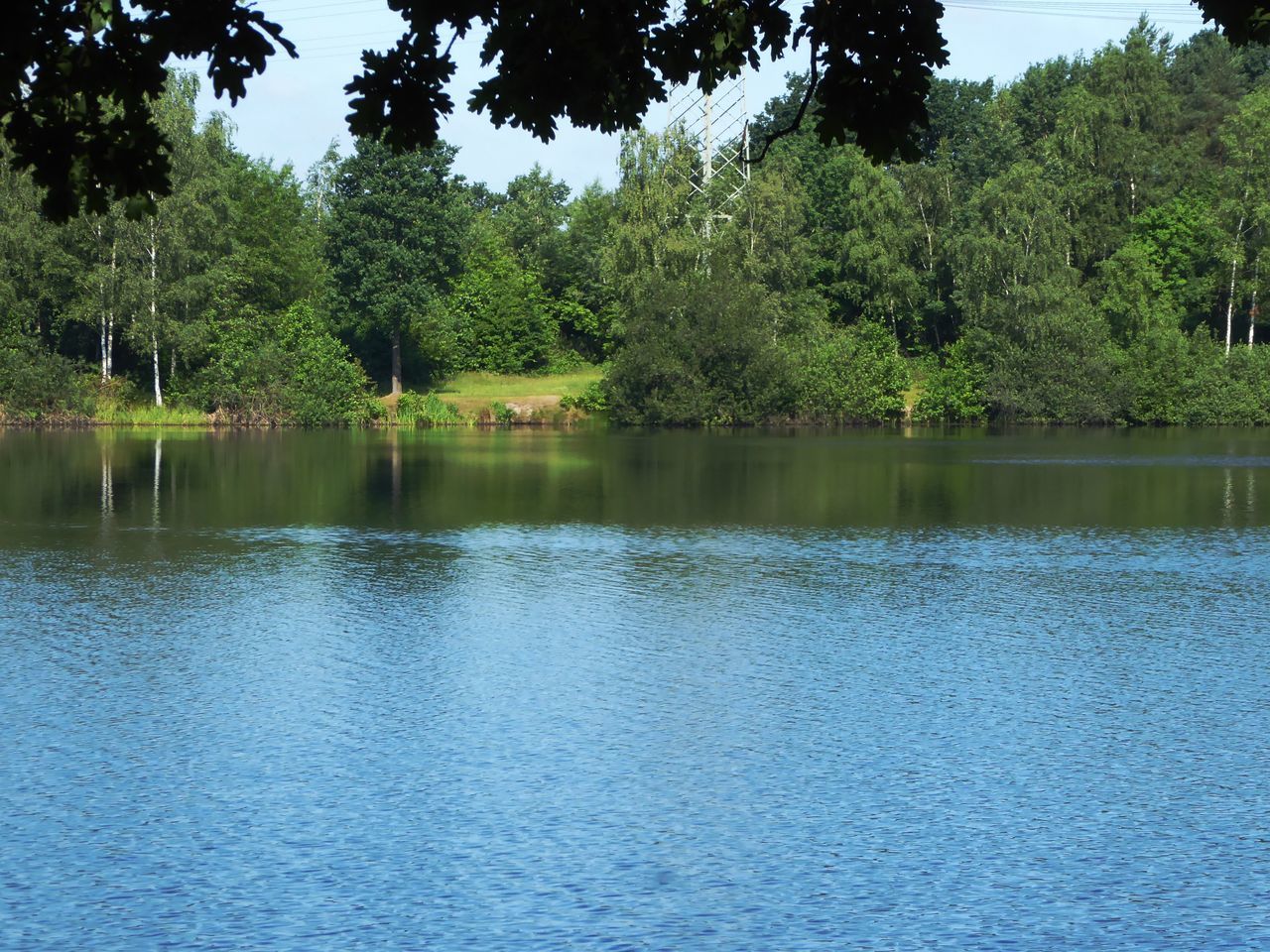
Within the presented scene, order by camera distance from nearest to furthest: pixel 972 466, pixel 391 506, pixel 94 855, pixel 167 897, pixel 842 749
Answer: pixel 167 897, pixel 94 855, pixel 842 749, pixel 391 506, pixel 972 466

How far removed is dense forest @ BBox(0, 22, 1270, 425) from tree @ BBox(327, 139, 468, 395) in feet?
0.48

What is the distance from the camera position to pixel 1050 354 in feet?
240

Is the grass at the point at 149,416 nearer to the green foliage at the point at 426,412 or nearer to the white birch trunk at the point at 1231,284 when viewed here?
the green foliage at the point at 426,412

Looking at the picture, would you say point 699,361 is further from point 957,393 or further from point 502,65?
point 502,65

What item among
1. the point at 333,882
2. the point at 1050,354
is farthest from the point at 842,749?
the point at 1050,354

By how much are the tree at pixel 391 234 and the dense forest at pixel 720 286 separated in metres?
0.15

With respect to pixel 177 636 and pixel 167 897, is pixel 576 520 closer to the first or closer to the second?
pixel 177 636

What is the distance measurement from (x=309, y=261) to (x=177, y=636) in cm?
7401

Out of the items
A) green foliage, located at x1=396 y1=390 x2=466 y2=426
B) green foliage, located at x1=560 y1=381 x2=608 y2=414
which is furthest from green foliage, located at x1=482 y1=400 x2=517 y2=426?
green foliage, located at x1=560 y1=381 x2=608 y2=414

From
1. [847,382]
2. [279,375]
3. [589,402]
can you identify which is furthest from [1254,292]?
[279,375]

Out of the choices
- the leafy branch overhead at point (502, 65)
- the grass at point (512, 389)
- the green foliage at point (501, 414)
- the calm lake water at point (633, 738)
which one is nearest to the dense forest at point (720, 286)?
the grass at point (512, 389)

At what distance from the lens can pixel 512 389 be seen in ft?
258

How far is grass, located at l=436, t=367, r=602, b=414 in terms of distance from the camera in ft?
246

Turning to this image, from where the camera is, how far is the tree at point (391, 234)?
73125mm
